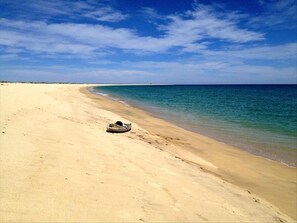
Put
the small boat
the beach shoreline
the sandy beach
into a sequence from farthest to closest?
1. the small boat
2. the beach shoreline
3. the sandy beach

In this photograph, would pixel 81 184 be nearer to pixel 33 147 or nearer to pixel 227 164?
pixel 33 147

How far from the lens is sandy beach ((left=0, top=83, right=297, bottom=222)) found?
15.2 ft

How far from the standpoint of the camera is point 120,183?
5.96 metres

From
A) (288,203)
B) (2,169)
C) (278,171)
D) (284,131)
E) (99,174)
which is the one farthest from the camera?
(284,131)

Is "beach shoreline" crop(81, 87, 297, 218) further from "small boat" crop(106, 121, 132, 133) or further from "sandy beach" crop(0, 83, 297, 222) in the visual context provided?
"small boat" crop(106, 121, 132, 133)

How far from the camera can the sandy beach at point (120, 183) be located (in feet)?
15.2

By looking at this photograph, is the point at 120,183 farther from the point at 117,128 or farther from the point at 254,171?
the point at 117,128

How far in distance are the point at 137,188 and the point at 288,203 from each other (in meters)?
4.47

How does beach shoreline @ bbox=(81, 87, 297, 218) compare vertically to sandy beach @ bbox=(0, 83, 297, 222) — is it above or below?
below

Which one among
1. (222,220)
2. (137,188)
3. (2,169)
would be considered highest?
(2,169)

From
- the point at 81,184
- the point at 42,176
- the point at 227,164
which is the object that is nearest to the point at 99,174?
the point at 81,184

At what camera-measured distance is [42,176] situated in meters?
5.58

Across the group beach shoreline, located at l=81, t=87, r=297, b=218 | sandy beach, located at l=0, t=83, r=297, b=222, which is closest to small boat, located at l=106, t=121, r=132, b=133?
sandy beach, located at l=0, t=83, r=297, b=222

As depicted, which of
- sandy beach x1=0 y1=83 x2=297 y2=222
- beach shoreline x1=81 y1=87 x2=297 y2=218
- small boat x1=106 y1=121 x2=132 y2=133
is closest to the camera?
sandy beach x1=0 y1=83 x2=297 y2=222
